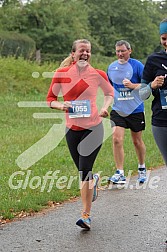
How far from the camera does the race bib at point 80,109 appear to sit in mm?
5895

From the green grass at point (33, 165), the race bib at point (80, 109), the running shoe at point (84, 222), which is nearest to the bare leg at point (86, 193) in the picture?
the running shoe at point (84, 222)

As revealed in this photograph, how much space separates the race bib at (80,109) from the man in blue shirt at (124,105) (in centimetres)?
234

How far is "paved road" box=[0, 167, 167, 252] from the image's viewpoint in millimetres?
5246

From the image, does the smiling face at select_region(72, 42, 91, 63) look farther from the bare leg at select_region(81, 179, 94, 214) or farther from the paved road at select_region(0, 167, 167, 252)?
the paved road at select_region(0, 167, 167, 252)

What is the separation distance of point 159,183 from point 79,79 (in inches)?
120

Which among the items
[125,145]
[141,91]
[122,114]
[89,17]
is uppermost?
[89,17]

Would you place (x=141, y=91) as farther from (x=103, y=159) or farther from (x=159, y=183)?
(x=103, y=159)

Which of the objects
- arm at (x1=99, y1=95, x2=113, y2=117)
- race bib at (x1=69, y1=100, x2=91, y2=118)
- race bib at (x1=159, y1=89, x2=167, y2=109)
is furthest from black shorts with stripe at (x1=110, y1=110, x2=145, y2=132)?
race bib at (x1=159, y1=89, x2=167, y2=109)

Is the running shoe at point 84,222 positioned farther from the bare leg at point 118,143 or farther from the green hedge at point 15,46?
the green hedge at point 15,46

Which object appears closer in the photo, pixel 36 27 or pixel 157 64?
pixel 157 64

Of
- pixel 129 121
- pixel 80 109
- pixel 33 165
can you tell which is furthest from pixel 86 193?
pixel 33 165

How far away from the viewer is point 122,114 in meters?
8.37

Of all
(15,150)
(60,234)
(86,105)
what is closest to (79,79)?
(86,105)

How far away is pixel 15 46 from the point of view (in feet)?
95.5
